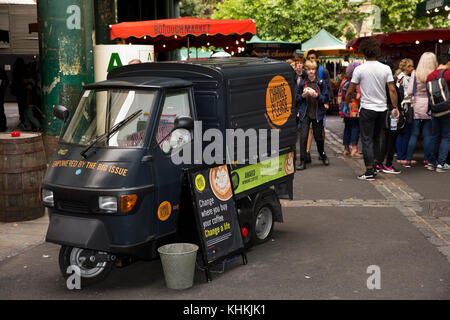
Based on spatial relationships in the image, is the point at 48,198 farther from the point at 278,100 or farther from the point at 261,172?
the point at 278,100

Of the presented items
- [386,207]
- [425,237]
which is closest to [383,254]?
[425,237]

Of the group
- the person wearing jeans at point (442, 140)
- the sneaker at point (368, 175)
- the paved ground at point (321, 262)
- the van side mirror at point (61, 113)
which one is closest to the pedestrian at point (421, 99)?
the person wearing jeans at point (442, 140)

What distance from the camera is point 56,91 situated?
10.2 metres

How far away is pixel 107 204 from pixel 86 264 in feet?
2.71

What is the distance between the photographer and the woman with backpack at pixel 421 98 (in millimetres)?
11391

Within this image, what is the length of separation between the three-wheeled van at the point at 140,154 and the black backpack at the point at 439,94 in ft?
16.8

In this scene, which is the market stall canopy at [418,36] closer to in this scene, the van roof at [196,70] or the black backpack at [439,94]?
the black backpack at [439,94]

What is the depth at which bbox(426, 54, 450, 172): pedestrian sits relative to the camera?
11.1 meters

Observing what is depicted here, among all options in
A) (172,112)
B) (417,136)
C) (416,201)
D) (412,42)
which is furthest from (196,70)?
(412,42)

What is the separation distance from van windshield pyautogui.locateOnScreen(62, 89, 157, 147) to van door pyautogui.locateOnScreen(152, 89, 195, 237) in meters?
0.17

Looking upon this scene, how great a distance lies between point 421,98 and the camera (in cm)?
1182

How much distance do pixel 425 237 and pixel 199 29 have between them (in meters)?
7.64

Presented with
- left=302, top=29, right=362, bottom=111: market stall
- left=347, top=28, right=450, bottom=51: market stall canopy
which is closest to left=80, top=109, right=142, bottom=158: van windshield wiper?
left=347, top=28, right=450, bottom=51: market stall canopy

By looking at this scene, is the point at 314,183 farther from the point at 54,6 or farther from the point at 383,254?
the point at 54,6
